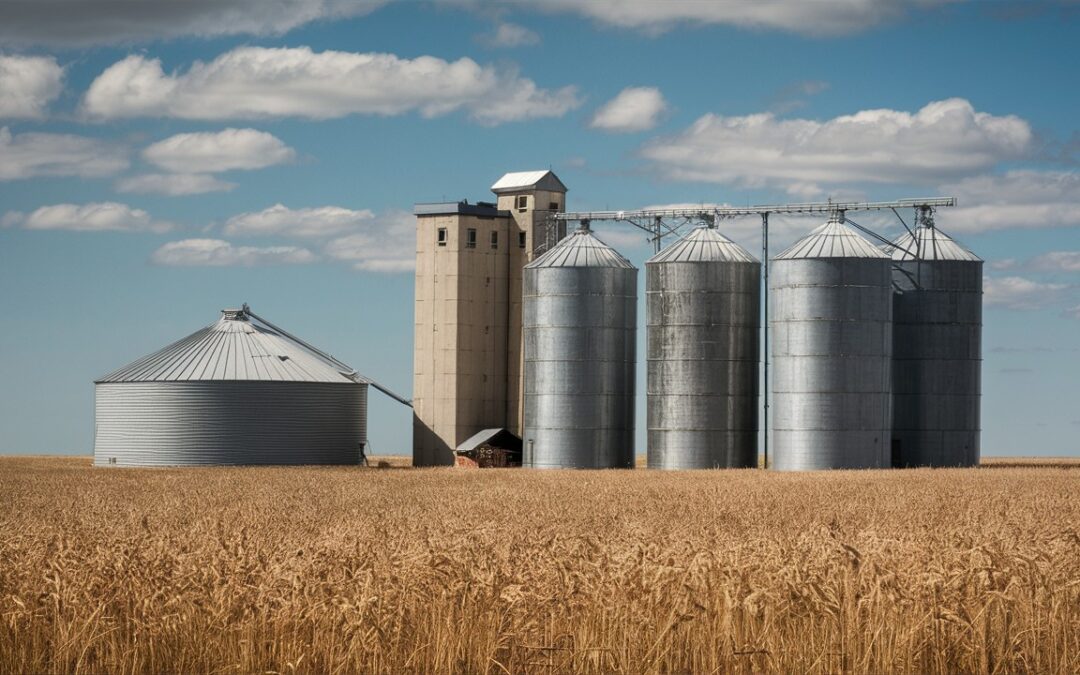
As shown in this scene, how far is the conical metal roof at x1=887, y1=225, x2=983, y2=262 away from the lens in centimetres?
6825

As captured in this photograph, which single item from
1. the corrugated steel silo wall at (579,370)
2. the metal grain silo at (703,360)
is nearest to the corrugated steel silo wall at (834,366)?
the metal grain silo at (703,360)

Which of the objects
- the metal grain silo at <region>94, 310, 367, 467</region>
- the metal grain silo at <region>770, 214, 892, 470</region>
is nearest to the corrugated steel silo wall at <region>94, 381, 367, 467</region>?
the metal grain silo at <region>94, 310, 367, 467</region>

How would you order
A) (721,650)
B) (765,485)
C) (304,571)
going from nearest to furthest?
(721,650)
(304,571)
(765,485)

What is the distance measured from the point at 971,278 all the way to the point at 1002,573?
54.5 meters

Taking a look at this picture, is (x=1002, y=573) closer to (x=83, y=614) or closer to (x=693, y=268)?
(x=83, y=614)

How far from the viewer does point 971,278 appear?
2680 inches

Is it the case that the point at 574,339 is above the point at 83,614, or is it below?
Answer: above

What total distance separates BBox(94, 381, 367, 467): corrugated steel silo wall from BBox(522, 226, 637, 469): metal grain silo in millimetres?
11028

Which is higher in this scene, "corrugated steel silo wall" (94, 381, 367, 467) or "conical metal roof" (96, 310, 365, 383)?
"conical metal roof" (96, 310, 365, 383)

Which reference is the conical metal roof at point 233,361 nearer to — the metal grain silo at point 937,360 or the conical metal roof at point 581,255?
the conical metal roof at point 581,255

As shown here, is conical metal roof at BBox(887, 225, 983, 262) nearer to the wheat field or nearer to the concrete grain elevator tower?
the concrete grain elevator tower

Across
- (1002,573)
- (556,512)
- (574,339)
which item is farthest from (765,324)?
(1002,573)

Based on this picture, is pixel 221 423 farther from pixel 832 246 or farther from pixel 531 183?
pixel 832 246

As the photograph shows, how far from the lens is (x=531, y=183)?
7650 cm
